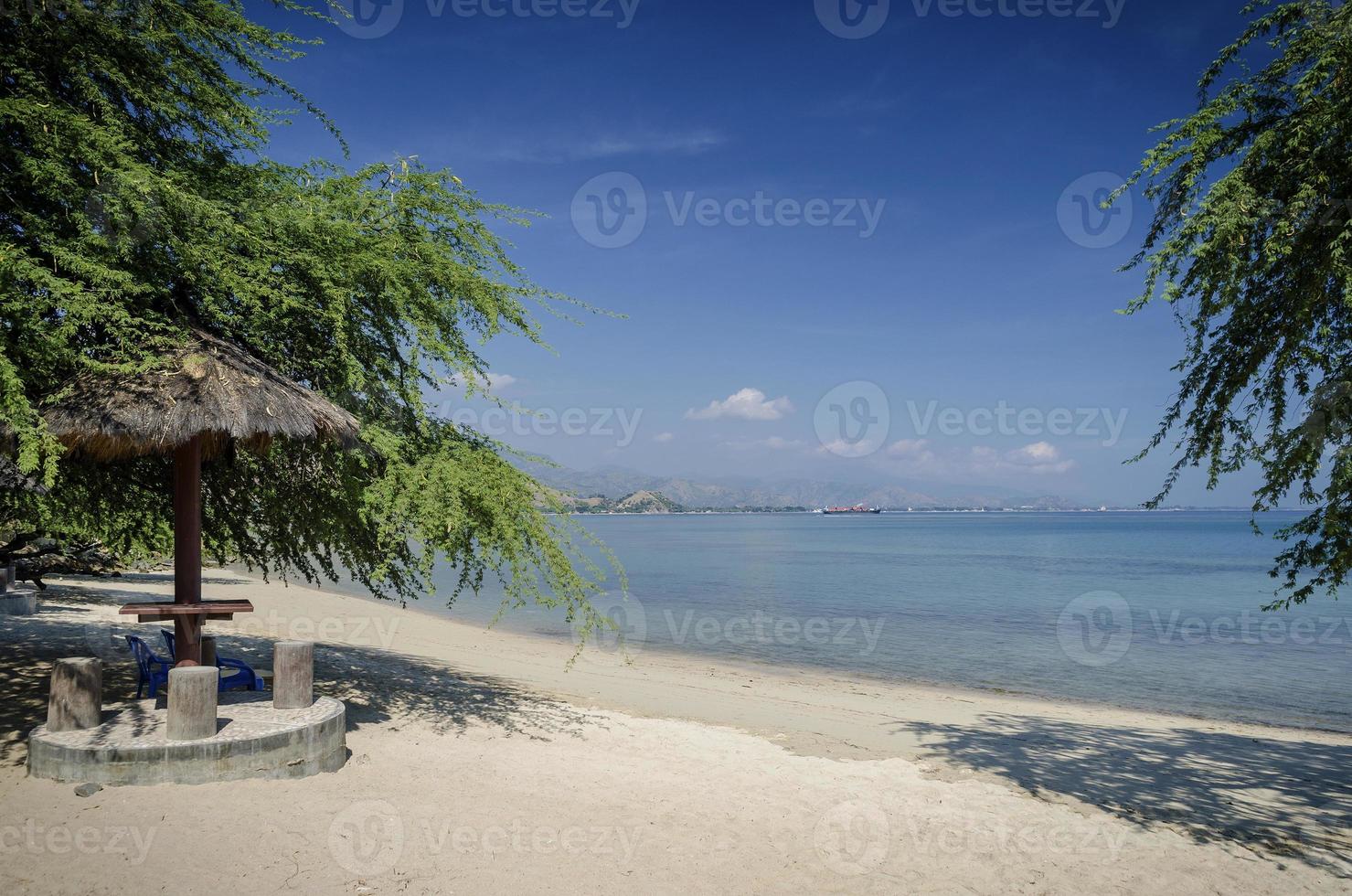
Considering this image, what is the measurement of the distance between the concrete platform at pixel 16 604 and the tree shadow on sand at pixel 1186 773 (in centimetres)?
1627

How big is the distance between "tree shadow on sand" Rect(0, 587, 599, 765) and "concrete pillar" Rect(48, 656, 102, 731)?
27.0 inches

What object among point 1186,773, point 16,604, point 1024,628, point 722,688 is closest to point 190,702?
point 1186,773

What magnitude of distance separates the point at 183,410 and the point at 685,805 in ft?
17.5

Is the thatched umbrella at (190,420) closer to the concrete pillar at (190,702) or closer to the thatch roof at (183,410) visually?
the thatch roof at (183,410)

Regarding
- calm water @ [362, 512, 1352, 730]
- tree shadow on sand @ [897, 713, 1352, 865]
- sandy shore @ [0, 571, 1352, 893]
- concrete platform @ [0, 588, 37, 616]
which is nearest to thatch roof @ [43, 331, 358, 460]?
sandy shore @ [0, 571, 1352, 893]

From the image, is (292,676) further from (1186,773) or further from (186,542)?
(1186,773)

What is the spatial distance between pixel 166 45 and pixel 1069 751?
1309cm

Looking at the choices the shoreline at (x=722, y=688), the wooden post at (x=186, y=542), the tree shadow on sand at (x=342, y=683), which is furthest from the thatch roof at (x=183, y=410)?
the shoreline at (x=722, y=688)

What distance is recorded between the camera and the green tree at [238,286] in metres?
7.10

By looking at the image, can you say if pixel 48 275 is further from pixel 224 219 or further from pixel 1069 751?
pixel 1069 751

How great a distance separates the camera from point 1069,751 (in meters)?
10.6

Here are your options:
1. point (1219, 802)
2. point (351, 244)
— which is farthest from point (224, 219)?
point (1219, 802)

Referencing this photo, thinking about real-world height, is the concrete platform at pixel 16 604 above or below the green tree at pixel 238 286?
below

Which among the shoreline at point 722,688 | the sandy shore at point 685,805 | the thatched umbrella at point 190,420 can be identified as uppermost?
the thatched umbrella at point 190,420
